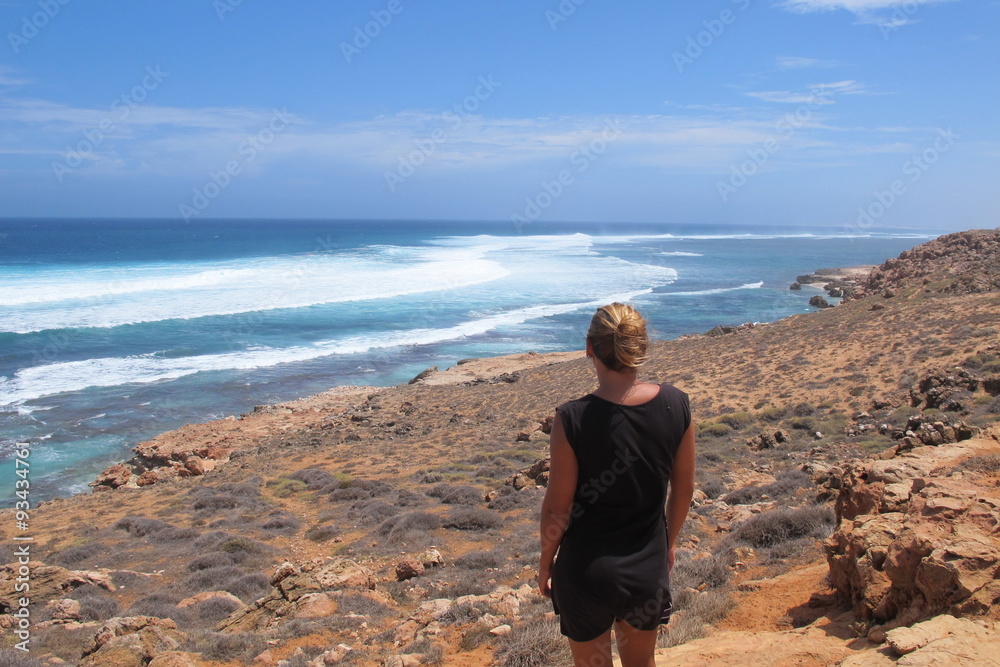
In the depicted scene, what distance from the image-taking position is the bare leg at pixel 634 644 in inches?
101

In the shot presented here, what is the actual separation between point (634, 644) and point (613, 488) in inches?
27.7

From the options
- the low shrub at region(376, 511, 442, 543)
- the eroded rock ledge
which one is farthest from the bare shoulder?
the low shrub at region(376, 511, 442, 543)

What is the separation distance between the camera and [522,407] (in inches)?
768

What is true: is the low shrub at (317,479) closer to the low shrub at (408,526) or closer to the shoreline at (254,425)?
the low shrub at (408,526)

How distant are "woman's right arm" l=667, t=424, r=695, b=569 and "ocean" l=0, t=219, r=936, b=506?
15.8 meters

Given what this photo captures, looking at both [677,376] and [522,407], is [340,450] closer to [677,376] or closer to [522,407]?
[522,407]

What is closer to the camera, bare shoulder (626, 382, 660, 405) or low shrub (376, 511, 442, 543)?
bare shoulder (626, 382, 660, 405)

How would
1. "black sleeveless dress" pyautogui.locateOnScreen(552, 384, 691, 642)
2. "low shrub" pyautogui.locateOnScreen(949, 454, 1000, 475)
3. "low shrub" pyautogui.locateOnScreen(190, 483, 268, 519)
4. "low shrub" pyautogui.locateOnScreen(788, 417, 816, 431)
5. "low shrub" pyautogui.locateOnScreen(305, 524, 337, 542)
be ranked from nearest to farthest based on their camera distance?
"black sleeveless dress" pyautogui.locateOnScreen(552, 384, 691, 642) → "low shrub" pyautogui.locateOnScreen(949, 454, 1000, 475) → "low shrub" pyautogui.locateOnScreen(305, 524, 337, 542) → "low shrub" pyautogui.locateOnScreen(190, 483, 268, 519) → "low shrub" pyautogui.locateOnScreen(788, 417, 816, 431)

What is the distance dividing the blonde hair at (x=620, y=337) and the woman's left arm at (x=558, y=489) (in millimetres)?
296

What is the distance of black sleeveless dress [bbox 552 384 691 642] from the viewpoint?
2.38 m

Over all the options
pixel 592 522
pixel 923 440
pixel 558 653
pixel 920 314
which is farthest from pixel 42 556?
pixel 920 314

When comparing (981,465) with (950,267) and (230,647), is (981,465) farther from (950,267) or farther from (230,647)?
(950,267)

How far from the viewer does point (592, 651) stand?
2.57m

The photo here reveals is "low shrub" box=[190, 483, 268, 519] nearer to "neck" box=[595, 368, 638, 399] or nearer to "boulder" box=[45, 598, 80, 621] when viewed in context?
"boulder" box=[45, 598, 80, 621]
